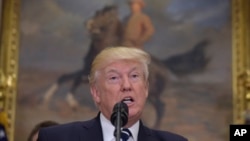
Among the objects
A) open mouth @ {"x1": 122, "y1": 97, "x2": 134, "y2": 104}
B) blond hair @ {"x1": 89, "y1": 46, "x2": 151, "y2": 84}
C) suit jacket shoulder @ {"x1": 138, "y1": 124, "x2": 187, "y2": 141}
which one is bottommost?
suit jacket shoulder @ {"x1": 138, "y1": 124, "x2": 187, "y2": 141}

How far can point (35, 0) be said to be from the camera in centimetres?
805

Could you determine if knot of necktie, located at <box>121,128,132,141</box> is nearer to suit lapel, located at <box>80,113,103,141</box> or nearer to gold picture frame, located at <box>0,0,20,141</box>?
suit lapel, located at <box>80,113,103,141</box>

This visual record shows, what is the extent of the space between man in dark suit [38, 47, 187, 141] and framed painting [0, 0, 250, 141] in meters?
4.95

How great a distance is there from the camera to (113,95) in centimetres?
262

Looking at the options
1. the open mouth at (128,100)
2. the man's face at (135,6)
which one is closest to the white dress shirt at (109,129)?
the open mouth at (128,100)

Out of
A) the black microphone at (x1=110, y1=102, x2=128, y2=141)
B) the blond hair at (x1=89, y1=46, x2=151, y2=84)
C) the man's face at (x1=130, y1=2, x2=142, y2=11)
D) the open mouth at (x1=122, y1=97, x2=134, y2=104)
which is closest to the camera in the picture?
the black microphone at (x1=110, y1=102, x2=128, y2=141)

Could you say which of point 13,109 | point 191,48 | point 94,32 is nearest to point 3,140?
point 13,109

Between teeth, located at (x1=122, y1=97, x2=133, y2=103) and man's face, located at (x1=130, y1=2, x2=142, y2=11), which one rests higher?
man's face, located at (x1=130, y1=2, x2=142, y2=11)

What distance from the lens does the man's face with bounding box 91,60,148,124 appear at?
2.60m

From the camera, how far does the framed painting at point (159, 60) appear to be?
7684mm

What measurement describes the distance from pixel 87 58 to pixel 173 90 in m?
1.21

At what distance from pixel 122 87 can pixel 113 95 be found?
0.18ft

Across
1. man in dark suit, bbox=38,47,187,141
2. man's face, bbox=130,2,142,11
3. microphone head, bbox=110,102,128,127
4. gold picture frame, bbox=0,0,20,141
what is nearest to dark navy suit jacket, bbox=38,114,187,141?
man in dark suit, bbox=38,47,187,141

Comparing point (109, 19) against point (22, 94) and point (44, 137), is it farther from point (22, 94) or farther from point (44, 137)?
point (44, 137)
